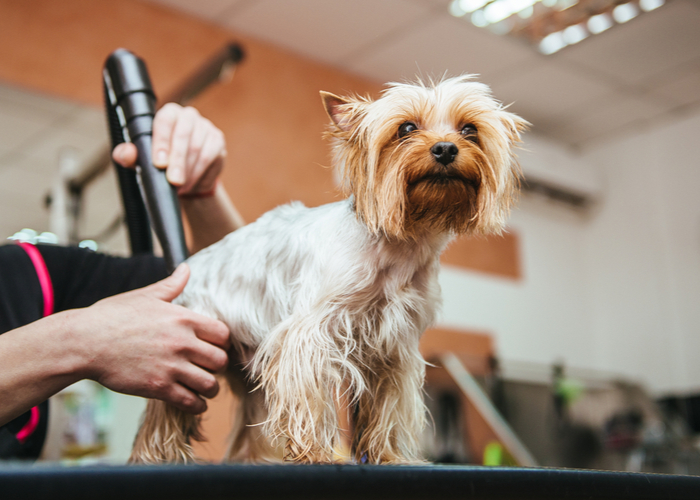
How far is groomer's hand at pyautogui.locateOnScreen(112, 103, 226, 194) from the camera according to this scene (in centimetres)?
67

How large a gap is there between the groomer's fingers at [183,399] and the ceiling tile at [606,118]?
3908 millimetres

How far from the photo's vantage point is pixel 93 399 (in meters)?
2.05

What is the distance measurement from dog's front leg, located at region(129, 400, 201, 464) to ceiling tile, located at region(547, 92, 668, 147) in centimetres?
389

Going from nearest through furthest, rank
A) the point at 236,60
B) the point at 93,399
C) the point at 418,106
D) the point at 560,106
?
the point at 418,106, the point at 236,60, the point at 93,399, the point at 560,106

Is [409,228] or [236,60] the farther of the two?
[236,60]

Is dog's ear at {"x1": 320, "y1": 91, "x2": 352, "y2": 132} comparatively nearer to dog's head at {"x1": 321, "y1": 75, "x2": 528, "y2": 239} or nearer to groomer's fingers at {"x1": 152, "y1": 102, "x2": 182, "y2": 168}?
dog's head at {"x1": 321, "y1": 75, "x2": 528, "y2": 239}

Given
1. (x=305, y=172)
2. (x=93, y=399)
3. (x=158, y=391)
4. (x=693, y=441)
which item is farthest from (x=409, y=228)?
(x=693, y=441)

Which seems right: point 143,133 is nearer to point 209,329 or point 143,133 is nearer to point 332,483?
point 209,329

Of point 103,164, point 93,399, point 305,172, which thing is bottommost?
point 93,399

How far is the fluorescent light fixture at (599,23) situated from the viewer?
318cm

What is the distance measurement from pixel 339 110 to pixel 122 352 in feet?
0.91

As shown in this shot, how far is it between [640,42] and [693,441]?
208 cm

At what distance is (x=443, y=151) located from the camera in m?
0.50

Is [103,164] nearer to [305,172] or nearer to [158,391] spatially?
[158,391]
